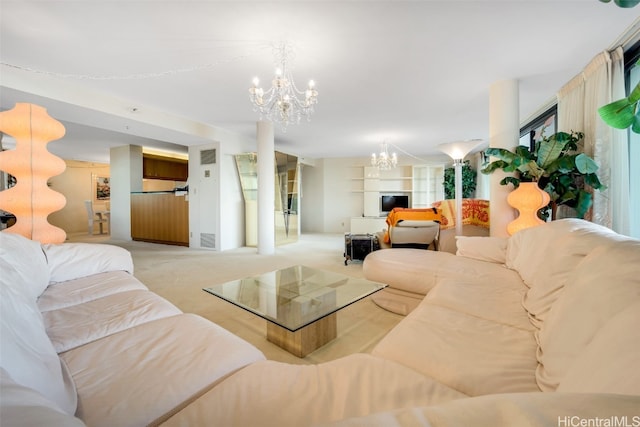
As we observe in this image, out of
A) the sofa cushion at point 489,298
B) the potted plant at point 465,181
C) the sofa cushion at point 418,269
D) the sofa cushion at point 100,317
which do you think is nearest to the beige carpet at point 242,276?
the sofa cushion at point 418,269

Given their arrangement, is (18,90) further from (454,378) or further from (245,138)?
(454,378)

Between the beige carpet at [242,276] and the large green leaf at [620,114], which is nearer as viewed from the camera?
the large green leaf at [620,114]

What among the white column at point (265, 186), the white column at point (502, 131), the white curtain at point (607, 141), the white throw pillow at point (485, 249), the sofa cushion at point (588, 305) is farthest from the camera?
the white column at point (265, 186)

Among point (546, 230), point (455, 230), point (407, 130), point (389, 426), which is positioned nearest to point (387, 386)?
point (389, 426)

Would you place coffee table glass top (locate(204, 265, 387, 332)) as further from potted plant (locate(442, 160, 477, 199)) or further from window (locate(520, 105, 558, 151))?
potted plant (locate(442, 160, 477, 199))

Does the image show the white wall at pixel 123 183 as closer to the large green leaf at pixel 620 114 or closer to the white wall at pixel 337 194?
the white wall at pixel 337 194

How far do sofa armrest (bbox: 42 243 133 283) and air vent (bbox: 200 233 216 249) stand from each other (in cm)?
321

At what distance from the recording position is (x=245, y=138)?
583cm

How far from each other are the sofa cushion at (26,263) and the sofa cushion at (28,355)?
314mm

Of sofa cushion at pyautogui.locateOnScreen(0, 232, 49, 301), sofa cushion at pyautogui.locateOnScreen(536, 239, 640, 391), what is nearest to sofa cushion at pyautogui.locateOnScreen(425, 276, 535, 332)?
sofa cushion at pyautogui.locateOnScreen(536, 239, 640, 391)

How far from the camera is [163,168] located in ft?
25.7

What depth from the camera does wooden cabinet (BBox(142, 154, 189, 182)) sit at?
24.3 feet

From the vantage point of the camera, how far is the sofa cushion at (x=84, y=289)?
1402 mm

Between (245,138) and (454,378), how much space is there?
5866 millimetres
